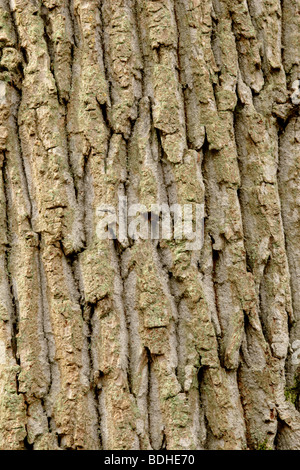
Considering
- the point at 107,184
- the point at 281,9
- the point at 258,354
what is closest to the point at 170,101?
the point at 107,184

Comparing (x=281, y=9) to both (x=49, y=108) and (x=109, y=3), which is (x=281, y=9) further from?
(x=49, y=108)

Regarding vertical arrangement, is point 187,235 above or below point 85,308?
above

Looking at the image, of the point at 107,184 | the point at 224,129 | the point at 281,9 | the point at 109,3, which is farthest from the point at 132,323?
the point at 281,9

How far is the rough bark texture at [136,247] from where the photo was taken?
173 cm

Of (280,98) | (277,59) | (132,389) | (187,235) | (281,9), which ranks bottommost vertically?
(132,389)

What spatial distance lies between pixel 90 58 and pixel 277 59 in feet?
2.42

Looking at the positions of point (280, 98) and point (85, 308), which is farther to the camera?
point (280, 98)

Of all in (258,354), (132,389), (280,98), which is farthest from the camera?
(280,98)

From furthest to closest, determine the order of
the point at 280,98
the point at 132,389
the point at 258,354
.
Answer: the point at 280,98 < the point at 258,354 < the point at 132,389

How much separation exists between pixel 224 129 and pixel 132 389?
0.95 metres

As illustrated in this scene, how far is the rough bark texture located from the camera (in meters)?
Result: 1.73

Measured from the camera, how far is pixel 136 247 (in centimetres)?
180

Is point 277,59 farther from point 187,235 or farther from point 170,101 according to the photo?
point 187,235

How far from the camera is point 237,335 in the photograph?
1.81 m
